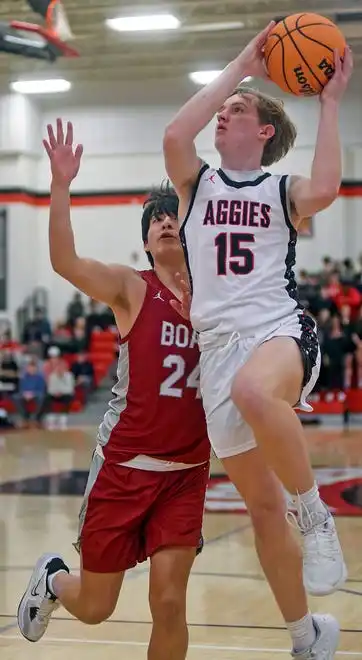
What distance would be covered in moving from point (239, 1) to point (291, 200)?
1654 cm

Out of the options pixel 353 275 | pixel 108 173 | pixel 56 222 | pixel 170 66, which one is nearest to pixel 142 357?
pixel 56 222

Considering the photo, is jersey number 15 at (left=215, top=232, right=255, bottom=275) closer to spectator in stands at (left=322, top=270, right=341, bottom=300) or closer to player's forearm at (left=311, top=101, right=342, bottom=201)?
player's forearm at (left=311, top=101, right=342, bottom=201)

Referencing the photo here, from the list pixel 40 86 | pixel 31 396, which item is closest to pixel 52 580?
pixel 31 396

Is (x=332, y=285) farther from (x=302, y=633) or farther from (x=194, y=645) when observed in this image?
(x=302, y=633)

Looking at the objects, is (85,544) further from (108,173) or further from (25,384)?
(108,173)

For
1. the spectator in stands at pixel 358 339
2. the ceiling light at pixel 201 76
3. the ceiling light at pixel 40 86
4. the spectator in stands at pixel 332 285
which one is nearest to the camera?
the spectator in stands at pixel 358 339

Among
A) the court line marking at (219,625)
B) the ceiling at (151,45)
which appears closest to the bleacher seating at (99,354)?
the ceiling at (151,45)

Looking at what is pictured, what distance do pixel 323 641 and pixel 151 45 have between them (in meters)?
19.4

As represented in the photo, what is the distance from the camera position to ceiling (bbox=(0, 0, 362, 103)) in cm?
1927

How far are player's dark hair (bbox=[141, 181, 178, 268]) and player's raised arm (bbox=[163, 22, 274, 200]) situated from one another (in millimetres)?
254

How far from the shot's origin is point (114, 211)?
83.4ft

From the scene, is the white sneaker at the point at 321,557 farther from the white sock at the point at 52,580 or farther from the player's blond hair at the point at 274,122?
the player's blond hair at the point at 274,122

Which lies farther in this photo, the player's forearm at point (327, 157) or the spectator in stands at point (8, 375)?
the spectator in stands at point (8, 375)

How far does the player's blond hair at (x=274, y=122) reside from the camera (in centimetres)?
385
